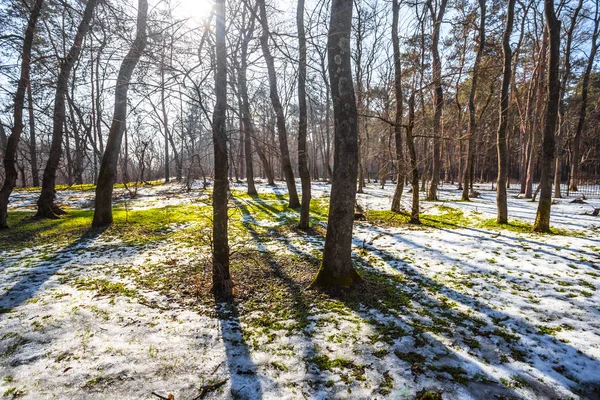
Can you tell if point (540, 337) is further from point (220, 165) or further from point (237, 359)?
point (220, 165)

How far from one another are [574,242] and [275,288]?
6.18m

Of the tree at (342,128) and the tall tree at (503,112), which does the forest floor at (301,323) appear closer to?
the tree at (342,128)

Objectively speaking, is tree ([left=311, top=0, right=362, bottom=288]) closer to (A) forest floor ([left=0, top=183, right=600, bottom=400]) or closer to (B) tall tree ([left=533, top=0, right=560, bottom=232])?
(A) forest floor ([left=0, top=183, right=600, bottom=400])

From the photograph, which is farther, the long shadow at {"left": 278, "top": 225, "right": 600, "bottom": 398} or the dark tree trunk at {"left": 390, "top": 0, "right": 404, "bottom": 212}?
the dark tree trunk at {"left": 390, "top": 0, "right": 404, "bottom": 212}

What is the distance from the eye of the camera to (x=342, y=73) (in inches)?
137

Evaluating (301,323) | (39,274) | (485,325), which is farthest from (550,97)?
(39,274)

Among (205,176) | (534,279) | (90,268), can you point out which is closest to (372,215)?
(534,279)

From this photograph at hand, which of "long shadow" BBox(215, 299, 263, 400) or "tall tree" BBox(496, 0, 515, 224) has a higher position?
"tall tree" BBox(496, 0, 515, 224)

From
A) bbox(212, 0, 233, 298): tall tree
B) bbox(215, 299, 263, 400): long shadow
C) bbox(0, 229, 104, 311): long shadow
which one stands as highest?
bbox(212, 0, 233, 298): tall tree

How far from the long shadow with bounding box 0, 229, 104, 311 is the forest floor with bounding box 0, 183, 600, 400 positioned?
28 mm

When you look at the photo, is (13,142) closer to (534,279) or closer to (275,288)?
(275,288)

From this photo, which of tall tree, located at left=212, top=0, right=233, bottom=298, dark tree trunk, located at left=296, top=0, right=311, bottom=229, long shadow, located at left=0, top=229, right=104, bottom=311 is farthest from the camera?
dark tree trunk, located at left=296, top=0, right=311, bottom=229

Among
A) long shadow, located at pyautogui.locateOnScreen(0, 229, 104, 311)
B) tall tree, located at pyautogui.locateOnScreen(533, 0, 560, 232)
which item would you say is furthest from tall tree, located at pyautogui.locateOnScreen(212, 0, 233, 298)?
tall tree, located at pyautogui.locateOnScreen(533, 0, 560, 232)

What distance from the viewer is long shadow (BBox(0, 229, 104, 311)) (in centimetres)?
345
